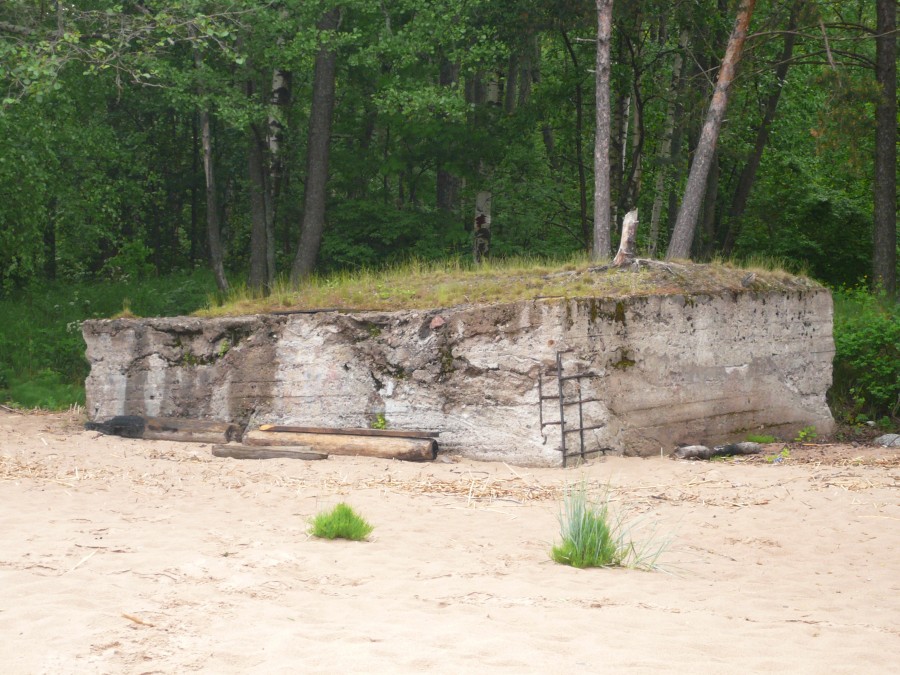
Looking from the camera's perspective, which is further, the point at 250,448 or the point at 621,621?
the point at 250,448

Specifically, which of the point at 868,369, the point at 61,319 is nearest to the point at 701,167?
the point at 868,369

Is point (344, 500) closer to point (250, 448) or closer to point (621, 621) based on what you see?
point (250, 448)

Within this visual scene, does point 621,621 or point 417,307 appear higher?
point 417,307

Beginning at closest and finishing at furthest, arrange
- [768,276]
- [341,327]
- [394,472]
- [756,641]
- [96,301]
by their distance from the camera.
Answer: [756,641] < [394,472] < [341,327] < [768,276] < [96,301]

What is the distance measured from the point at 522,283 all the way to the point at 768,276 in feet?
11.4

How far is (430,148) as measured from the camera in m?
19.3

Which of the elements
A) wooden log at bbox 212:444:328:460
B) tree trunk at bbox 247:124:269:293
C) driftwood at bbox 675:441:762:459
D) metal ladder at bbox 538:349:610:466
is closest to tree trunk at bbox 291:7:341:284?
tree trunk at bbox 247:124:269:293

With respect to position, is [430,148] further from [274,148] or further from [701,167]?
[701,167]

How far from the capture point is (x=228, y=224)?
89.0 feet

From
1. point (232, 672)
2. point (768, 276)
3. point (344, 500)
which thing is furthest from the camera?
point (768, 276)

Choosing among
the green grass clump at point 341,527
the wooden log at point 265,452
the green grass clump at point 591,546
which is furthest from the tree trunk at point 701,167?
the green grass clump at point 341,527

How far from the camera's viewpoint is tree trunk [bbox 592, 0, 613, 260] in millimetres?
15992

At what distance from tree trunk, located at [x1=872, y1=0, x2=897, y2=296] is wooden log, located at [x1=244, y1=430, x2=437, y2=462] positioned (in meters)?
10.3

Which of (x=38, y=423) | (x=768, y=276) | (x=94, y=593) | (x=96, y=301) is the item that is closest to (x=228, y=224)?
(x=96, y=301)
